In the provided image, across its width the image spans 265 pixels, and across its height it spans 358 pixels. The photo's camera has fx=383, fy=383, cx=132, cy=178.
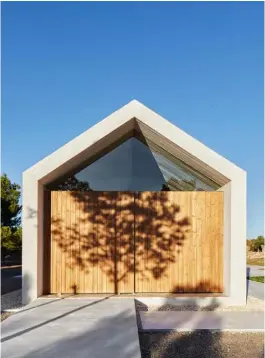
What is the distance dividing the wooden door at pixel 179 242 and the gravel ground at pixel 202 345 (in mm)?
2628

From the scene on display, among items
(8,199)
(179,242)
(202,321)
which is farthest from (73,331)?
(8,199)

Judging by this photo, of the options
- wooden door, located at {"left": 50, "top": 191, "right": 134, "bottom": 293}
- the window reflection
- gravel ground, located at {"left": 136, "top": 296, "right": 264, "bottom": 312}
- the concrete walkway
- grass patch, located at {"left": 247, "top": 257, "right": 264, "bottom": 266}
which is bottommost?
grass patch, located at {"left": 247, "top": 257, "right": 264, "bottom": 266}

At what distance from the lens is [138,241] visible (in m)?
9.73

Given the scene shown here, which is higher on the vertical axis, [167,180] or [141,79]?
[141,79]

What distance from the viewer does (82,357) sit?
200 inches

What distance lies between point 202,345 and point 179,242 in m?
3.51

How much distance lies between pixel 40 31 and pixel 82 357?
439 inches

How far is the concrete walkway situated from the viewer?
209 inches

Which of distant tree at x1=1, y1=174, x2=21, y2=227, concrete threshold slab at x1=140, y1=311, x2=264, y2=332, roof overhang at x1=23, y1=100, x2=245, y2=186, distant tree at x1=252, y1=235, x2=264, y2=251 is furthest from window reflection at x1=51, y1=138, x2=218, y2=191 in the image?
distant tree at x1=252, y1=235, x2=264, y2=251

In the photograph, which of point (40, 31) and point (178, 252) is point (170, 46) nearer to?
point (40, 31)

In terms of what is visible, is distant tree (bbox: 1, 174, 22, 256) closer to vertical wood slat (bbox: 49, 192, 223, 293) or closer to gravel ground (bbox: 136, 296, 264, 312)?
vertical wood slat (bbox: 49, 192, 223, 293)

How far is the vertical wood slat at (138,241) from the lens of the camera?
9.60m

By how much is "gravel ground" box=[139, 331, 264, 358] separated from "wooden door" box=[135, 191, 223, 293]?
2.63 meters

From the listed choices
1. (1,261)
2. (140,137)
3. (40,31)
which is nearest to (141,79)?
(40,31)
